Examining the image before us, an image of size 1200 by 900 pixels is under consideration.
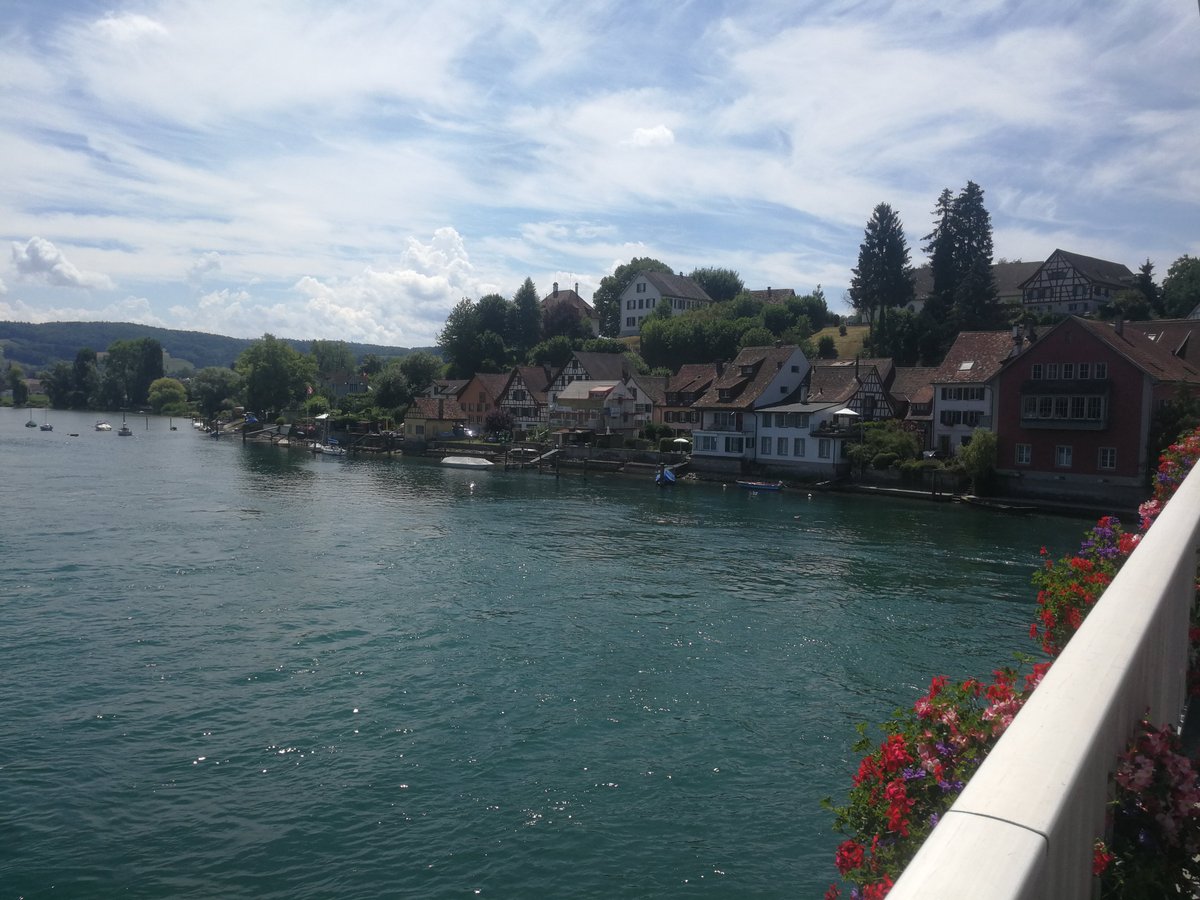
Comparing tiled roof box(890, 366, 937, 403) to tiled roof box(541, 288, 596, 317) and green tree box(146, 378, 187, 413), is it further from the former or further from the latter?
green tree box(146, 378, 187, 413)

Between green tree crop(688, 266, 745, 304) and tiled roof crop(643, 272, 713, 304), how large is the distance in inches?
200

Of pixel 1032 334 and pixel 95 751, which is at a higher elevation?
A: pixel 1032 334

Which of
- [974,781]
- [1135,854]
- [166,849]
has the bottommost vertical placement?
[166,849]

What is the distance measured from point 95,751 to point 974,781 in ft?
54.5

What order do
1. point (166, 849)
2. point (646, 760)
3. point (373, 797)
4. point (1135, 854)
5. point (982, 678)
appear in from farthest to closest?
1. point (982, 678)
2. point (646, 760)
3. point (373, 797)
4. point (166, 849)
5. point (1135, 854)

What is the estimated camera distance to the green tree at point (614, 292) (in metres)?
127

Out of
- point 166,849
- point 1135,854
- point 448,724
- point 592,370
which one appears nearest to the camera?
point 1135,854

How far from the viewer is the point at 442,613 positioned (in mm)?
25484

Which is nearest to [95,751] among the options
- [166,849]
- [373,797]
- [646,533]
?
[166,849]

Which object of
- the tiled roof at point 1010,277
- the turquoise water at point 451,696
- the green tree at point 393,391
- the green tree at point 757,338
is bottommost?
the turquoise water at point 451,696

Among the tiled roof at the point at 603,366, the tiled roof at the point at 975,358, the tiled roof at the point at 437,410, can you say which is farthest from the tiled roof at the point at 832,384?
the tiled roof at the point at 437,410

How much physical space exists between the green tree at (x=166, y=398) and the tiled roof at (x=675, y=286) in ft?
316

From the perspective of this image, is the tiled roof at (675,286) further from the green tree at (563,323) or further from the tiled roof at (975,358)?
the tiled roof at (975,358)

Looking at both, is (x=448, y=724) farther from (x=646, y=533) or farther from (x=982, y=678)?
(x=646, y=533)
